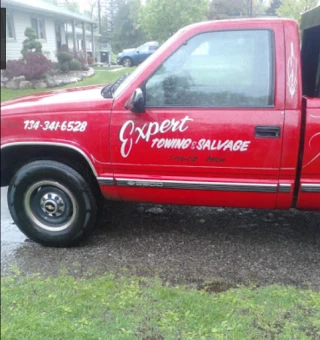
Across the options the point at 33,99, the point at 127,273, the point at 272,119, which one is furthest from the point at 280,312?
the point at 33,99

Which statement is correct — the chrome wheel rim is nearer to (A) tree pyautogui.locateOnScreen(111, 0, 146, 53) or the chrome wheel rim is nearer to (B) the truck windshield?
(B) the truck windshield

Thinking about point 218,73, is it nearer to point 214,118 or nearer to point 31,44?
point 214,118

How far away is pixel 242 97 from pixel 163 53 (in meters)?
0.69

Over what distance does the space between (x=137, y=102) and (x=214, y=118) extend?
59cm

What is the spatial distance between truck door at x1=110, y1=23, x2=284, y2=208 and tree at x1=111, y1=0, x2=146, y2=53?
170 cm

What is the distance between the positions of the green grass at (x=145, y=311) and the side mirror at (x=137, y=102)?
1.29 metres

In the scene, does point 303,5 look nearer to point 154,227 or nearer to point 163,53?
point 163,53

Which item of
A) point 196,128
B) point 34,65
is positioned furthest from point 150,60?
point 34,65

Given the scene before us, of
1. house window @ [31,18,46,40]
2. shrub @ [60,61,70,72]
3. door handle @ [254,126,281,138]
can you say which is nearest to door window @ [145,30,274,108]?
door handle @ [254,126,281,138]

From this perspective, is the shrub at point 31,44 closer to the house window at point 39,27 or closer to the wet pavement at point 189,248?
the house window at point 39,27

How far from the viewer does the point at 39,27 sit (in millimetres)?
9305

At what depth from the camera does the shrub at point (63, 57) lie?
8.02m

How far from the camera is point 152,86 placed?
2.78 metres

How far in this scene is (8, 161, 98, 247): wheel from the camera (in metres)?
3.02
